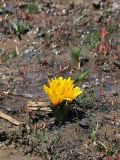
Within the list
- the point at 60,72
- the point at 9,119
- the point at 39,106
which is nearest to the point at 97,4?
the point at 60,72

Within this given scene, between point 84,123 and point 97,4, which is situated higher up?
point 97,4

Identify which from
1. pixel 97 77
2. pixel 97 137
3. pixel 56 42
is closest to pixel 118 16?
pixel 56 42

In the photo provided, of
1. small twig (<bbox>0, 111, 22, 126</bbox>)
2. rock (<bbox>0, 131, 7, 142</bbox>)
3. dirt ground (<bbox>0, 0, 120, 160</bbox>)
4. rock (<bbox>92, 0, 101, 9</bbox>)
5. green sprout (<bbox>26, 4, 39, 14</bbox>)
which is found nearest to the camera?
dirt ground (<bbox>0, 0, 120, 160</bbox>)

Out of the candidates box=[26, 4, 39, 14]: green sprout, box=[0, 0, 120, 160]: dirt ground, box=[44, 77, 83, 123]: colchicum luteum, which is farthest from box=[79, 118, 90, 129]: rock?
box=[26, 4, 39, 14]: green sprout

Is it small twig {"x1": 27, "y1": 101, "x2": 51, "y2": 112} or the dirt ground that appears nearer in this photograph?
the dirt ground

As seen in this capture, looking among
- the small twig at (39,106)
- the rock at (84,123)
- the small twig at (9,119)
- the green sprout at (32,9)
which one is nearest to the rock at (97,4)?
the green sprout at (32,9)

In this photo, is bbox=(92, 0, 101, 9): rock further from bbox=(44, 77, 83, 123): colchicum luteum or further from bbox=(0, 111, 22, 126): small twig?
bbox=(0, 111, 22, 126): small twig

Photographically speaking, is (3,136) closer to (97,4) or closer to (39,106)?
(39,106)

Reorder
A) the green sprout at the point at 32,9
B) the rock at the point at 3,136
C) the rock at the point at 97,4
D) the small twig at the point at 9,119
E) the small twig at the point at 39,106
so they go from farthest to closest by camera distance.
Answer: the rock at the point at 97,4 < the green sprout at the point at 32,9 < the small twig at the point at 39,106 < the small twig at the point at 9,119 < the rock at the point at 3,136

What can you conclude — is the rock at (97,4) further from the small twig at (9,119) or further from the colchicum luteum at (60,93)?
the small twig at (9,119)
